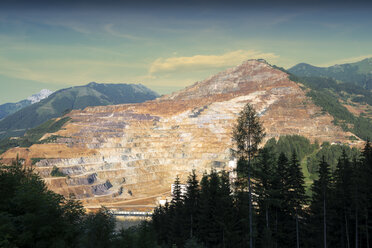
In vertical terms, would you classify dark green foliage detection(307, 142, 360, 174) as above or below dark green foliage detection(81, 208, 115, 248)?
below

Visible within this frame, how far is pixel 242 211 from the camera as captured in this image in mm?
43594

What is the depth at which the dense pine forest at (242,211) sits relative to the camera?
2000 cm

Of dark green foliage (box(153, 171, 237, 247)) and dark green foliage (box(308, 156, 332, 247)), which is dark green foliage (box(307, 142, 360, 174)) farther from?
dark green foliage (box(153, 171, 237, 247))

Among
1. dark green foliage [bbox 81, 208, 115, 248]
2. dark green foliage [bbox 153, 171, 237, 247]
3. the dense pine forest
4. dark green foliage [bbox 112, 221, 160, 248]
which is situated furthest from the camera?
dark green foliage [bbox 153, 171, 237, 247]

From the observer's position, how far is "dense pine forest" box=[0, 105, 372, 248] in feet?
65.6

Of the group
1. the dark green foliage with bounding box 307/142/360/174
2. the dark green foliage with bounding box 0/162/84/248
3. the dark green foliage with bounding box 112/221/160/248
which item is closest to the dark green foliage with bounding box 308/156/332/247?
the dark green foliage with bounding box 112/221/160/248

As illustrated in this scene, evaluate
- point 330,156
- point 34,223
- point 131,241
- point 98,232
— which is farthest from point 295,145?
point 34,223

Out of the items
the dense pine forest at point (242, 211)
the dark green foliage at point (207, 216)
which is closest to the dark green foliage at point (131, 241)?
the dense pine forest at point (242, 211)

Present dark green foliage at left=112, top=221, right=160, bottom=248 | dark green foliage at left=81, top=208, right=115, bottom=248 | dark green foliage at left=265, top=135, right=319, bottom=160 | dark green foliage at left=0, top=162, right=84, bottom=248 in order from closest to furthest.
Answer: dark green foliage at left=0, top=162, right=84, bottom=248 → dark green foliage at left=81, top=208, right=115, bottom=248 → dark green foliage at left=112, top=221, right=160, bottom=248 → dark green foliage at left=265, top=135, right=319, bottom=160

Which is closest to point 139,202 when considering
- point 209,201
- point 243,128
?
point 209,201

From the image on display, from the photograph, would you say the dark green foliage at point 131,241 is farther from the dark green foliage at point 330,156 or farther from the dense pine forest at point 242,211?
the dark green foliage at point 330,156

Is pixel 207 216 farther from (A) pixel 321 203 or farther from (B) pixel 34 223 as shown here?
(B) pixel 34 223

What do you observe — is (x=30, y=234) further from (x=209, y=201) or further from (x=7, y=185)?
(x=209, y=201)

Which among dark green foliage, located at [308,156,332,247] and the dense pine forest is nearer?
the dense pine forest
